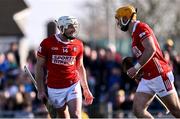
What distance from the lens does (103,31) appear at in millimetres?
94125

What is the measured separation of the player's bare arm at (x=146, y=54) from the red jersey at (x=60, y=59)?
139 centimetres

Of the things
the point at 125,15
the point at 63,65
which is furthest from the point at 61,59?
the point at 125,15

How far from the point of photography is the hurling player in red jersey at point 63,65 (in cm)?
1611

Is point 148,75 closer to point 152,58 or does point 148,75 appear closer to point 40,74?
point 152,58

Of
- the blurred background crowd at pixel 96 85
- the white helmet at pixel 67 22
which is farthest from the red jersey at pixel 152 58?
the blurred background crowd at pixel 96 85

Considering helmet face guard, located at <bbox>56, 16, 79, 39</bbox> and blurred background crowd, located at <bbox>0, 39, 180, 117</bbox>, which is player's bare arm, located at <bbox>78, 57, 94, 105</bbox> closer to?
helmet face guard, located at <bbox>56, 16, 79, 39</bbox>

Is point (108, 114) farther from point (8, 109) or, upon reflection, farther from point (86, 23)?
point (86, 23)

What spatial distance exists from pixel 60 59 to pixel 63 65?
129 millimetres

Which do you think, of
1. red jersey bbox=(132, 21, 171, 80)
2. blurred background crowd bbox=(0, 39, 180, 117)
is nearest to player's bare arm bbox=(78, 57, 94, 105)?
red jersey bbox=(132, 21, 171, 80)

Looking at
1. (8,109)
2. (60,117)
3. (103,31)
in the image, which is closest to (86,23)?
(103,31)

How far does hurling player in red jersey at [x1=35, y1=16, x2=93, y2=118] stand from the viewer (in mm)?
16109

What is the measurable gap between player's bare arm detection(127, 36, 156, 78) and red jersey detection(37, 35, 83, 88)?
4.56 feet

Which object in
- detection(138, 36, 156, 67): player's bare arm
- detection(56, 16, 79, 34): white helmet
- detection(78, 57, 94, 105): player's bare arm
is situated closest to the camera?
detection(138, 36, 156, 67): player's bare arm

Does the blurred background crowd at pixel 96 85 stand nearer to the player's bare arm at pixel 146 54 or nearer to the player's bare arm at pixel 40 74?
the player's bare arm at pixel 40 74
